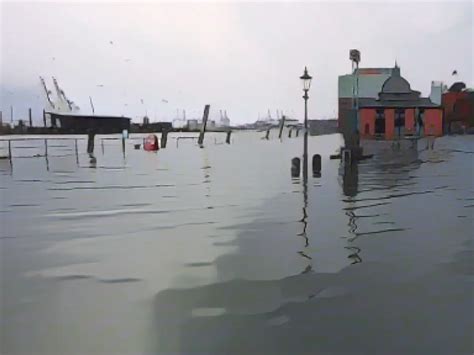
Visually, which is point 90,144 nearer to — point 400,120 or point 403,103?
point 400,120

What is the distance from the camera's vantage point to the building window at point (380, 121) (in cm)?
5206

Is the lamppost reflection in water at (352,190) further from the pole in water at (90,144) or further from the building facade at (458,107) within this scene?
the building facade at (458,107)

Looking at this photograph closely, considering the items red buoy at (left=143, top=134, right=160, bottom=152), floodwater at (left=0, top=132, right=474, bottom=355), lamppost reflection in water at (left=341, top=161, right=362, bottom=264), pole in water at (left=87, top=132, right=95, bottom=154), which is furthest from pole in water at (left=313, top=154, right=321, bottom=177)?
red buoy at (left=143, top=134, right=160, bottom=152)

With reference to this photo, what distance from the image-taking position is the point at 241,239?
21.9 ft

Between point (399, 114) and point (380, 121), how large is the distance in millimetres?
1915

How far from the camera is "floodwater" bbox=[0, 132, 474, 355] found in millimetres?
3518

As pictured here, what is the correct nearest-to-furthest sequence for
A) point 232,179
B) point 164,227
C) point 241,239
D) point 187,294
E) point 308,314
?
point 308,314 < point 187,294 < point 241,239 < point 164,227 < point 232,179

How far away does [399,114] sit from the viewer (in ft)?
171

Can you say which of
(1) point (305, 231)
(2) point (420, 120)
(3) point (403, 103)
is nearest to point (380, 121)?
(3) point (403, 103)

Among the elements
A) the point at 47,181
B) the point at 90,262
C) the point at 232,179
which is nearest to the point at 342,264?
the point at 90,262

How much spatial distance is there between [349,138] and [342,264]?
16.2m

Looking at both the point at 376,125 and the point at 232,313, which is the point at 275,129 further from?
the point at 232,313

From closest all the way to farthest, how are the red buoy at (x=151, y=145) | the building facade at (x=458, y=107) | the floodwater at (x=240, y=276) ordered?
1. the floodwater at (x=240, y=276)
2. the red buoy at (x=151, y=145)
3. the building facade at (x=458, y=107)

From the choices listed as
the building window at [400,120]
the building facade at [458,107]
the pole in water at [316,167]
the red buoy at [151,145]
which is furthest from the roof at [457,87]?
the pole in water at [316,167]
